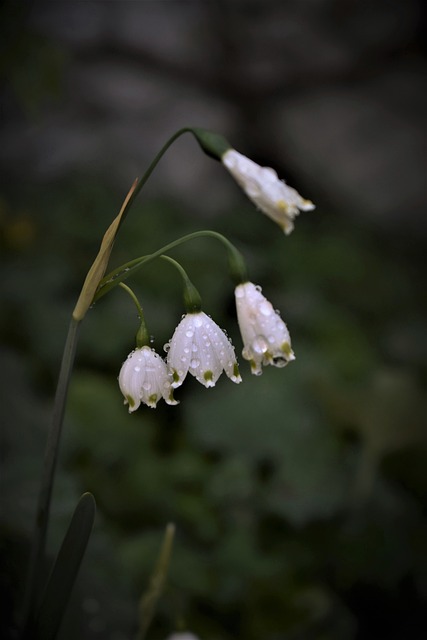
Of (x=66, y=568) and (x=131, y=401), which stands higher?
(x=131, y=401)

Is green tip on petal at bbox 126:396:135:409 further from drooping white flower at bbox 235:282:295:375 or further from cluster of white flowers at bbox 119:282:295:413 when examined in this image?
drooping white flower at bbox 235:282:295:375

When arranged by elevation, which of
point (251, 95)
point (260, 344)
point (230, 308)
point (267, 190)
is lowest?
point (230, 308)

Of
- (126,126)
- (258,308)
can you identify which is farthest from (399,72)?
(258,308)

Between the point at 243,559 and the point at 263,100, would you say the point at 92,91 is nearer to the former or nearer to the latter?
the point at 263,100

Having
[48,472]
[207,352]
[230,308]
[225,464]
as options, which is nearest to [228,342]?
[207,352]

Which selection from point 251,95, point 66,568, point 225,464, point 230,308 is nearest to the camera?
point 66,568

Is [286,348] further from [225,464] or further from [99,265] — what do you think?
[225,464]

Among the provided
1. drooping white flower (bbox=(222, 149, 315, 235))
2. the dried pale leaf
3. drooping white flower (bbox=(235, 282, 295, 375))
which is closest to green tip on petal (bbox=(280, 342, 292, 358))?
drooping white flower (bbox=(235, 282, 295, 375))
